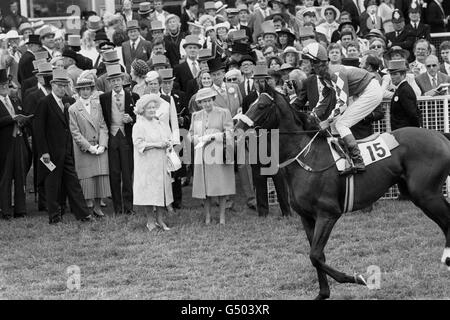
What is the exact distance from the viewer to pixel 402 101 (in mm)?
15188

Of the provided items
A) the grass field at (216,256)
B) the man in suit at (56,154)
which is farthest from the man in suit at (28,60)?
the grass field at (216,256)

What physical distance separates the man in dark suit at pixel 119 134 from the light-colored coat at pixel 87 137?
0.28 feet

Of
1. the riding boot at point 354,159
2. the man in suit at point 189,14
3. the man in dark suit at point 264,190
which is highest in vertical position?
the riding boot at point 354,159

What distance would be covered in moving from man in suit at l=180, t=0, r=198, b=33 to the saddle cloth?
1023 centimetres

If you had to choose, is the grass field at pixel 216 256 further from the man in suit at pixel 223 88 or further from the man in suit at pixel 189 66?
the man in suit at pixel 189 66

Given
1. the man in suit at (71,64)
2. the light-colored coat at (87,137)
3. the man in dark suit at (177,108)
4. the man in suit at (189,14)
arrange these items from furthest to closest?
1. the man in suit at (189,14)
2. the man in suit at (71,64)
3. the man in dark suit at (177,108)
4. the light-colored coat at (87,137)

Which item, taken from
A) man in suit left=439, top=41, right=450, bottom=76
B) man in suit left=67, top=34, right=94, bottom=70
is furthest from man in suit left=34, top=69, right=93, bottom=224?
man in suit left=439, top=41, right=450, bottom=76

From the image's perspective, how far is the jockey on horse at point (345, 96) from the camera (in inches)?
441

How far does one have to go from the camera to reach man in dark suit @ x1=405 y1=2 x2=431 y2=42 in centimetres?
1941

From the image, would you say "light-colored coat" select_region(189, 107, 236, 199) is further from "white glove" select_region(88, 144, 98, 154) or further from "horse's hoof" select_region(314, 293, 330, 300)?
"horse's hoof" select_region(314, 293, 330, 300)

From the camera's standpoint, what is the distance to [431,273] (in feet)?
37.6

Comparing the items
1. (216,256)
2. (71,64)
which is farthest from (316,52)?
(71,64)

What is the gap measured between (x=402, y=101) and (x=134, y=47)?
5.18 m

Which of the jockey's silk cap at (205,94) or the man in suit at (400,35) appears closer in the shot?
the jockey's silk cap at (205,94)
